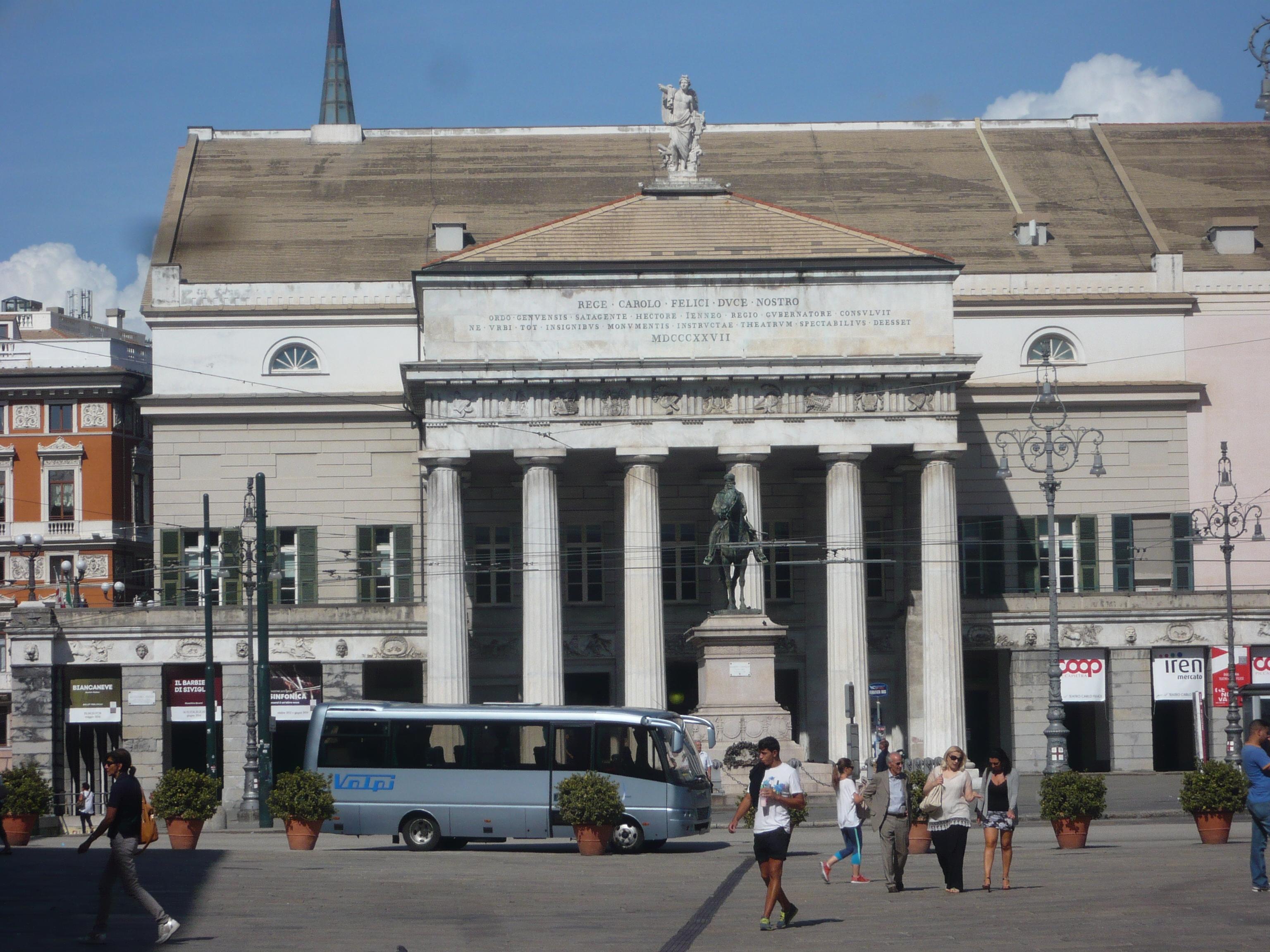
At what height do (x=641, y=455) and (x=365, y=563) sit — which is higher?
(x=641, y=455)

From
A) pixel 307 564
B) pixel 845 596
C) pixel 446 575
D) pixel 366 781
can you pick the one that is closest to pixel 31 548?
pixel 307 564

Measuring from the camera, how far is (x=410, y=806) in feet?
125

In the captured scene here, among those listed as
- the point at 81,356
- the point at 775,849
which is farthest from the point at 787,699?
the point at 775,849

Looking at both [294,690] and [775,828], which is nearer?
[775,828]

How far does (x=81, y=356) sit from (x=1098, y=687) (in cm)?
4599

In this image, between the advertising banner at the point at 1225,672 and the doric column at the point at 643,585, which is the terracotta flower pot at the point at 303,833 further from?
the advertising banner at the point at 1225,672

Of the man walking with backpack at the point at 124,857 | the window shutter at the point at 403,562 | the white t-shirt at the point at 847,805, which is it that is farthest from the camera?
the window shutter at the point at 403,562

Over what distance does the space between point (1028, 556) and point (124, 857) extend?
163 feet

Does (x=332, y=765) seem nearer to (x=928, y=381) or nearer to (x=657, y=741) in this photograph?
(x=657, y=741)

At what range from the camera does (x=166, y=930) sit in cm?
2058

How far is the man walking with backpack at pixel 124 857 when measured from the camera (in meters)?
20.4

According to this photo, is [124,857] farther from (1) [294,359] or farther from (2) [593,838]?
(1) [294,359]

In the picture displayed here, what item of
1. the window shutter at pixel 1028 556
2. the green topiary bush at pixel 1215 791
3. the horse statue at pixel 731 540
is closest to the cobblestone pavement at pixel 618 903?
the green topiary bush at pixel 1215 791

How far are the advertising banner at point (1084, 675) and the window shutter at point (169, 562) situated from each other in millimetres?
28795
